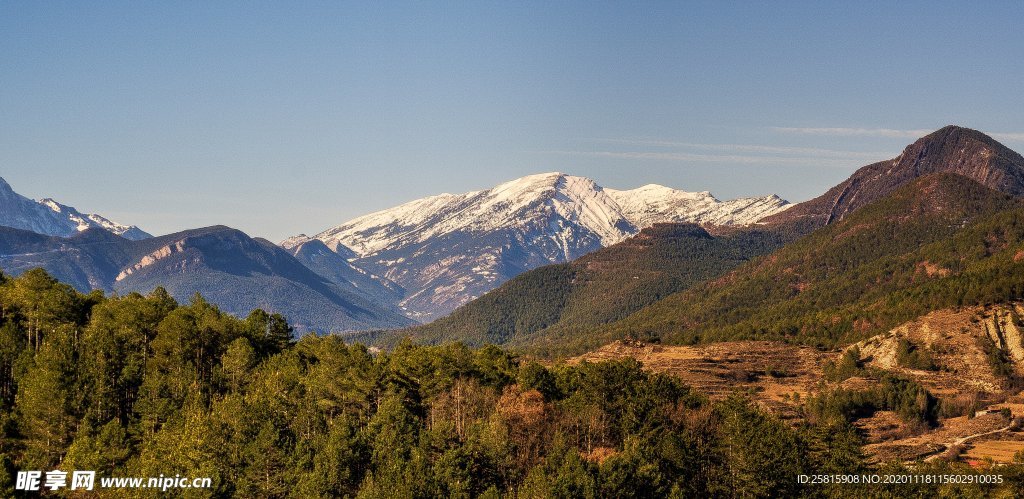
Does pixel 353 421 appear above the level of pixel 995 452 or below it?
above

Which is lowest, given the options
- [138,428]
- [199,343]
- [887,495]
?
[887,495]

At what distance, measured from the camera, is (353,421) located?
5782 inches

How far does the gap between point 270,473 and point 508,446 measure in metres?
31.7

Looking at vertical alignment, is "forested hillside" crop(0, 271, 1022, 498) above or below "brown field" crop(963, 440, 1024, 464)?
above

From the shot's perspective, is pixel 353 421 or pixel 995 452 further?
pixel 995 452

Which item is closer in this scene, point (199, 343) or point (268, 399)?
point (268, 399)

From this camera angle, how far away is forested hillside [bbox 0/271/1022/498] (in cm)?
12394

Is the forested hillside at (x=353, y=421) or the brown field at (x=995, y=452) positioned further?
the brown field at (x=995, y=452)

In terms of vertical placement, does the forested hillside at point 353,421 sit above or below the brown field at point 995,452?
above

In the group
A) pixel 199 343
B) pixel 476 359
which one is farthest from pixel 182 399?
pixel 476 359

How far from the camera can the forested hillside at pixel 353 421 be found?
124 meters

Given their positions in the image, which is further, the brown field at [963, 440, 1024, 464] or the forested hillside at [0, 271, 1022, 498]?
the brown field at [963, 440, 1024, 464]

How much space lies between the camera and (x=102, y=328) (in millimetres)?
166250

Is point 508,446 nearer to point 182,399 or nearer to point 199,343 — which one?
point 182,399
